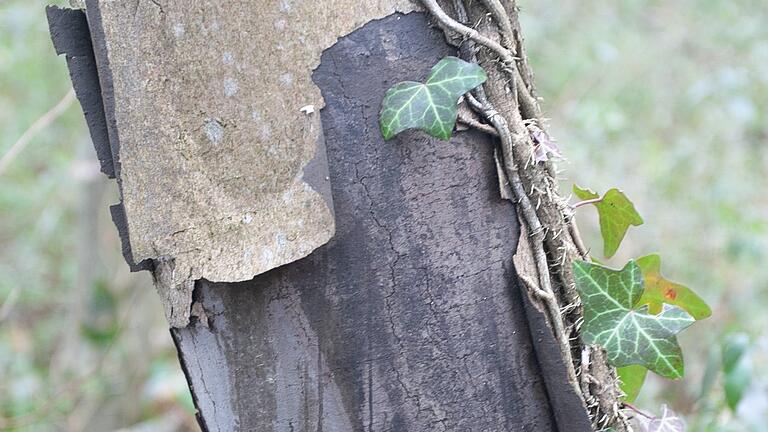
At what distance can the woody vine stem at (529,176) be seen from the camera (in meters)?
0.80

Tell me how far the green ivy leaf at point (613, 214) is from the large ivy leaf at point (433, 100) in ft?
0.83

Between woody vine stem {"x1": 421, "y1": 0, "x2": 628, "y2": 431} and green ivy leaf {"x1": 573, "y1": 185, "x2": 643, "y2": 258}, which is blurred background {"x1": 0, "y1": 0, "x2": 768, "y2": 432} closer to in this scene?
green ivy leaf {"x1": 573, "y1": 185, "x2": 643, "y2": 258}

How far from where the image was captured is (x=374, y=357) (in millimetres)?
793

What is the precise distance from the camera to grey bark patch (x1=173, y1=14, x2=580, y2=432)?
767 mm

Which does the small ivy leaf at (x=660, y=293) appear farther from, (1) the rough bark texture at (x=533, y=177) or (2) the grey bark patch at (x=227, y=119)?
(2) the grey bark patch at (x=227, y=119)

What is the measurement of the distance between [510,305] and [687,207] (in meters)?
2.99

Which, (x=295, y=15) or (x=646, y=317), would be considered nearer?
(x=295, y=15)

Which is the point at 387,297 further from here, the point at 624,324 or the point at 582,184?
the point at 582,184

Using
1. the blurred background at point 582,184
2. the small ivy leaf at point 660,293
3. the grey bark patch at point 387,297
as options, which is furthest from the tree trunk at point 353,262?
the blurred background at point 582,184

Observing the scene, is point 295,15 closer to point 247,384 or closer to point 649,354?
point 247,384

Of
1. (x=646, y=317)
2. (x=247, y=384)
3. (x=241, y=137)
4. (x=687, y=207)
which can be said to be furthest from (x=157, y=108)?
(x=687, y=207)

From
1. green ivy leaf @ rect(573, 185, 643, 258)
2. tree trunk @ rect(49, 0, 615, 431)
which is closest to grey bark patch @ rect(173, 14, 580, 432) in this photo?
tree trunk @ rect(49, 0, 615, 431)

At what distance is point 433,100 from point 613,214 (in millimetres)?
372

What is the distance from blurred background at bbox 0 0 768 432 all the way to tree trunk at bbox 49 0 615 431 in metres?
1.24
